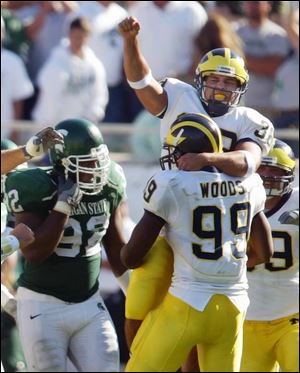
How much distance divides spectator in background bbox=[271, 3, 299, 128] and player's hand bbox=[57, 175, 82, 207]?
402cm

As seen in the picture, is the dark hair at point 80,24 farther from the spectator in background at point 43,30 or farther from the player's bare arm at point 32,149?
the player's bare arm at point 32,149

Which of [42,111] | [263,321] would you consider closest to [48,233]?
[263,321]

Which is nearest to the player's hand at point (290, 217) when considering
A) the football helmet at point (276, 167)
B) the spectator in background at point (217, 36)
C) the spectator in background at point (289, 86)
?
the football helmet at point (276, 167)

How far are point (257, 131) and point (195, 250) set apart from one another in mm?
901

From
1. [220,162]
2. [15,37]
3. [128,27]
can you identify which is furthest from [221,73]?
[15,37]

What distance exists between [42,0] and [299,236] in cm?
482

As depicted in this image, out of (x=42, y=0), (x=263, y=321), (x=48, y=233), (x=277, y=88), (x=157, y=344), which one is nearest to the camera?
(x=157, y=344)

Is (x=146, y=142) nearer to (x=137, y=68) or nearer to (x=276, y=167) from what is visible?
(x=276, y=167)

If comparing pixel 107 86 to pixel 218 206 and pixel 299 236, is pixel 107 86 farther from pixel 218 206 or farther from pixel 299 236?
pixel 218 206

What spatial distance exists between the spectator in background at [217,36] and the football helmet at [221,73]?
3170mm

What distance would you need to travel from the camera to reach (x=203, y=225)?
590 centimetres

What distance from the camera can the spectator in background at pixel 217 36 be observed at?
985 centimetres

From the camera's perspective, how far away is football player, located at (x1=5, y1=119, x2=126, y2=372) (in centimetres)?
650

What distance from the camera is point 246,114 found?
6.55 meters
